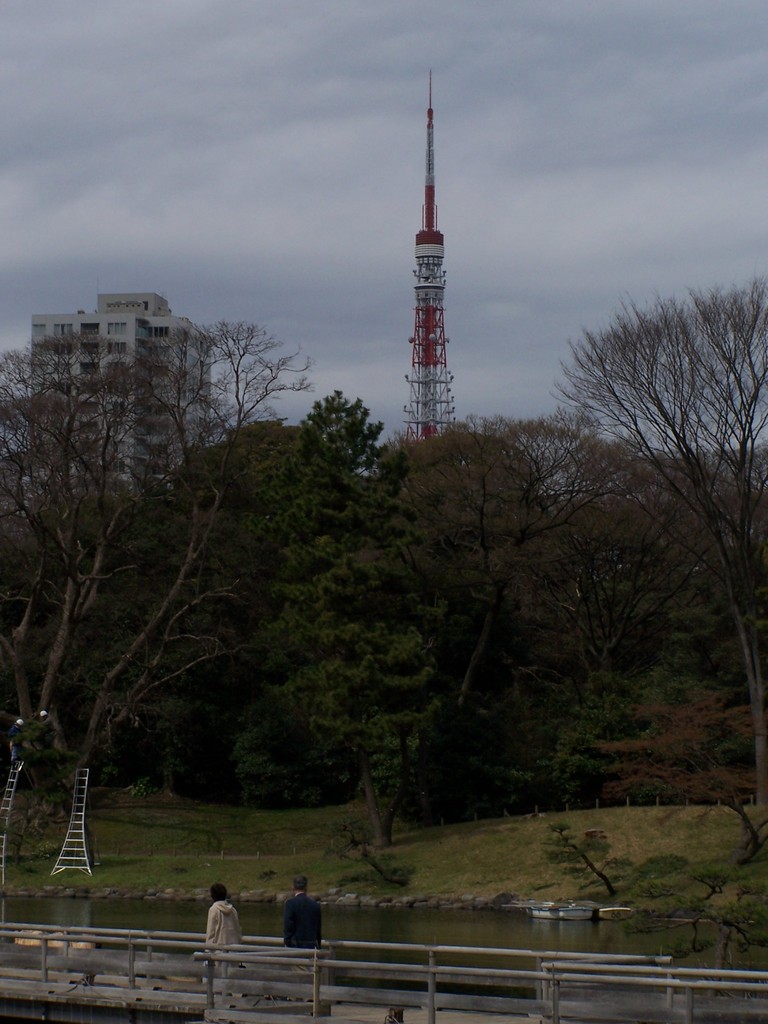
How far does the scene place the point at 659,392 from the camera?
31.3 meters

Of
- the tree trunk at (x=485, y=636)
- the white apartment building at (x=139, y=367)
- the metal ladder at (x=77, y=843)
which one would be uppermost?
the white apartment building at (x=139, y=367)

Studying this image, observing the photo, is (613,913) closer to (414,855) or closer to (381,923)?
(381,923)

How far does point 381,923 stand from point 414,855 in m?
7.59

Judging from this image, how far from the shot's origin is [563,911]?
26.2m

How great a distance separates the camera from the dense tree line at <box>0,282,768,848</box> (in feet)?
105

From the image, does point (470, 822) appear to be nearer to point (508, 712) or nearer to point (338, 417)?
point (508, 712)

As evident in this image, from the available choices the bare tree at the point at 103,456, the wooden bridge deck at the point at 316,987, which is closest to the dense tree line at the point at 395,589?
the bare tree at the point at 103,456

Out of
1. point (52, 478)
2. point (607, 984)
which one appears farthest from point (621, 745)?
point (607, 984)

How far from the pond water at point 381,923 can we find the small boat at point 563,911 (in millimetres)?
278

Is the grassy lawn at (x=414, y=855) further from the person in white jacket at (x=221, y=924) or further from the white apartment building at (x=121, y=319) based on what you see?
the white apartment building at (x=121, y=319)

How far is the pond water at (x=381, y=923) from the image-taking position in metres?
22.3

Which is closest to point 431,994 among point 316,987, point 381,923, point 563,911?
point 316,987

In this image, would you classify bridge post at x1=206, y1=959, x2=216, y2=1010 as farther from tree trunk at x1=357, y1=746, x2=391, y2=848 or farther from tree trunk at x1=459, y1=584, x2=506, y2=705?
tree trunk at x1=459, y1=584, x2=506, y2=705

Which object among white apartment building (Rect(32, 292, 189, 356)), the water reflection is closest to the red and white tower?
white apartment building (Rect(32, 292, 189, 356))
